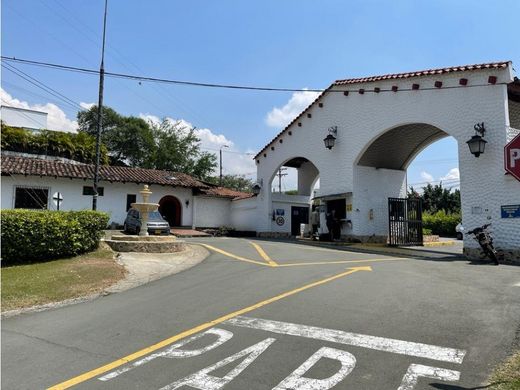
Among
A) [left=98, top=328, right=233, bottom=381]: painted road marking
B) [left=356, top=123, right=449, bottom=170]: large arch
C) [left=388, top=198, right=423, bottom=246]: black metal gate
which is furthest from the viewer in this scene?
[left=356, top=123, right=449, bottom=170]: large arch

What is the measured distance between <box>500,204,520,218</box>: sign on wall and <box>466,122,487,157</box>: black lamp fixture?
6.50ft

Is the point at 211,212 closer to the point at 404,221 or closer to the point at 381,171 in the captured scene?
the point at 381,171

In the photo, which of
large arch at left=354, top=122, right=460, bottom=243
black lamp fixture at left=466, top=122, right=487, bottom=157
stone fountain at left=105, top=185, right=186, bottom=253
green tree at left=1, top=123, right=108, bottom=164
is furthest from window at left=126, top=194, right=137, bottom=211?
→ black lamp fixture at left=466, top=122, right=487, bottom=157

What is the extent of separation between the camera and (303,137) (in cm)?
2345

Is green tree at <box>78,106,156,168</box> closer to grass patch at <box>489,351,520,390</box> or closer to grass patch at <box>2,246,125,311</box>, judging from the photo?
grass patch at <box>2,246,125,311</box>

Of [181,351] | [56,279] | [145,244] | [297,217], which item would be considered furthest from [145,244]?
[297,217]

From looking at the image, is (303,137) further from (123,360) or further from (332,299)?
(123,360)

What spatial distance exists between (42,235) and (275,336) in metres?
9.54

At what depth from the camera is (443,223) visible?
34219 mm

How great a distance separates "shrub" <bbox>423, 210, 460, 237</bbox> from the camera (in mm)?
33562

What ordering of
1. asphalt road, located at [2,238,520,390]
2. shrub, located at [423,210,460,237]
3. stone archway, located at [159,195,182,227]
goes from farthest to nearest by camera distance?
shrub, located at [423,210,460,237], stone archway, located at [159,195,182,227], asphalt road, located at [2,238,520,390]

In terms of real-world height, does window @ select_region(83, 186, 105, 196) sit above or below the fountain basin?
above

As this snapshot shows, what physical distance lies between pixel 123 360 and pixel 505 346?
458 cm

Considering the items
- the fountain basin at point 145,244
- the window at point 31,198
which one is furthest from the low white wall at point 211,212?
the fountain basin at point 145,244
